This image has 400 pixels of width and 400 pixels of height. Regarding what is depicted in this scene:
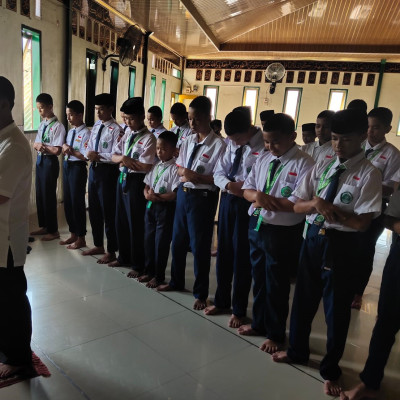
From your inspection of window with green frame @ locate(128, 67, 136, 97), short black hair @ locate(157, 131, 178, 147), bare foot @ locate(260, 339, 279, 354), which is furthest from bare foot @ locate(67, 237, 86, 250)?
window with green frame @ locate(128, 67, 136, 97)

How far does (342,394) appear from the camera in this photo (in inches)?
78.7

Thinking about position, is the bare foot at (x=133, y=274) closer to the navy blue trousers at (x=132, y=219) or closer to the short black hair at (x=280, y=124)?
the navy blue trousers at (x=132, y=219)

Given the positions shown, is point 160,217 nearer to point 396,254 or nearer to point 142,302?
point 142,302

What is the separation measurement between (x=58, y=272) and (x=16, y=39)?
10.3ft

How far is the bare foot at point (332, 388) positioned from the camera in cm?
203

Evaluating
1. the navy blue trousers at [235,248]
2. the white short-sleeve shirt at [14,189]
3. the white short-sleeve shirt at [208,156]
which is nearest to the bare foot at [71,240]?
the white short-sleeve shirt at [208,156]

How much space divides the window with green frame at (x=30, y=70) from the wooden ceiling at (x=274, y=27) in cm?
190

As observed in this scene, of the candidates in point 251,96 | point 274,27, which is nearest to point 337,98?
point 251,96

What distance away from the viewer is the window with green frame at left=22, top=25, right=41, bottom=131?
5020 mm

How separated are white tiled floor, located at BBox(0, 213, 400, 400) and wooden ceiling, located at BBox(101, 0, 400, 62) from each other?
17.3 feet

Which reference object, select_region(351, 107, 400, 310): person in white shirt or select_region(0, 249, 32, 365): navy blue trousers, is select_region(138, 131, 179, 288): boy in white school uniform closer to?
select_region(0, 249, 32, 365): navy blue trousers

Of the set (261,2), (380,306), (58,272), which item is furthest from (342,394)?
(261,2)

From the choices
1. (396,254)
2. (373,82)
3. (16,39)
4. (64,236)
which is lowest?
(64,236)

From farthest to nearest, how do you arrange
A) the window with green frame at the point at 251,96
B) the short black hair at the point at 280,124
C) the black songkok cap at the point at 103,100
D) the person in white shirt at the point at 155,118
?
the window with green frame at the point at 251,96 < the person in white shirt at the point at 155,118 < the black songkok cap at the point at 103,100 < the short black hair at the point at 280,124
